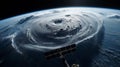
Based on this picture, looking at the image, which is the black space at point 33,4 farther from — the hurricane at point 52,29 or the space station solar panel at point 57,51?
the space station solar panel at point 57,51

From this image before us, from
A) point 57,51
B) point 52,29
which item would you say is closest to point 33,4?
point 52,29

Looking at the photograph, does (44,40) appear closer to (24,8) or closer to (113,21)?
(24,8)

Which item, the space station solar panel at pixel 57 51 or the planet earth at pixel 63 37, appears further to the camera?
the planet earth at pixel 63 37

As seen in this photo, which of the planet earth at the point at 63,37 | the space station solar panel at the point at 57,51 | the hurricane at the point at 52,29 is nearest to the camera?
the space station solar panel at the point at 57,51

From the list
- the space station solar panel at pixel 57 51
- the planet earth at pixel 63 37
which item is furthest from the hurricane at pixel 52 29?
the space station solar panel at pixel 57 51

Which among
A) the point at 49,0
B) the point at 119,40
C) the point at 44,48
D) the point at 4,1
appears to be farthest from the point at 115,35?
the point at 4,1

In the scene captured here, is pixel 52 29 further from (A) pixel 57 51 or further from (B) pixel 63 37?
(A) pixel 57 51

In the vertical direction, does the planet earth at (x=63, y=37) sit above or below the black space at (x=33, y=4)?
below

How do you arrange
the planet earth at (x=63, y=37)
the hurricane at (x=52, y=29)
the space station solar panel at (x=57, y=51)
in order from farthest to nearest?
1. the hurricane at (x=52, y=29)
2. the planet earth at (x=63, y=37)
3. the space station solar panel at (x=57, y=51)
